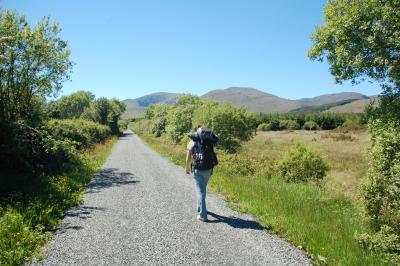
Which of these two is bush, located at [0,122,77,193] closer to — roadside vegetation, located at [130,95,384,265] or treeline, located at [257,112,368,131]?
roadside vegetation, located at [130,95,384,265]

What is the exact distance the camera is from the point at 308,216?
29.3ft

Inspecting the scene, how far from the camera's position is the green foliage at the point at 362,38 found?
381 inches

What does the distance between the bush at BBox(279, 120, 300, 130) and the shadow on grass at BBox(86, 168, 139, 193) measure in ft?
269

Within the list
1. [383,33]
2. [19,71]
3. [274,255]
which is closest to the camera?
[274,255]

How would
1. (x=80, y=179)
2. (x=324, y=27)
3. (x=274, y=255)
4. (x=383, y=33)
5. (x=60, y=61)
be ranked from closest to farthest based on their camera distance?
1. (x=274, y=255)
2. (x=383, y=33)
3. (x=324, y=27)
4. (x=80, y=179)
5. (x=60, y=61)

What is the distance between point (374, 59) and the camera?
1019 centimetres

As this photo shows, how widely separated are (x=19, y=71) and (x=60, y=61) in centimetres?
270

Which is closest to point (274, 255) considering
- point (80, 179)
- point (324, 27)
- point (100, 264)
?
point (100, 264)

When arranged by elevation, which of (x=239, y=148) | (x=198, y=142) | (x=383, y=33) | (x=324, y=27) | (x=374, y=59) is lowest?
(x=239, y=148)

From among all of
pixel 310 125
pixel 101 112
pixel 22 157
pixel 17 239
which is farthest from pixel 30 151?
pixel 310 125

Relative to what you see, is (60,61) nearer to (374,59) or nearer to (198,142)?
(198,142)

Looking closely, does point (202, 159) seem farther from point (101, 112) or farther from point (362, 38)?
point (101, 112)

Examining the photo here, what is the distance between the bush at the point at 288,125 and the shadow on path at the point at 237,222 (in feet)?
295

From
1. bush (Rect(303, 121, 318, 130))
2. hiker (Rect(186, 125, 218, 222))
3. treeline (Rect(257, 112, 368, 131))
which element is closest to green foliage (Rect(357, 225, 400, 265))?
hiker (Rect(186, 125, 218, 222))
